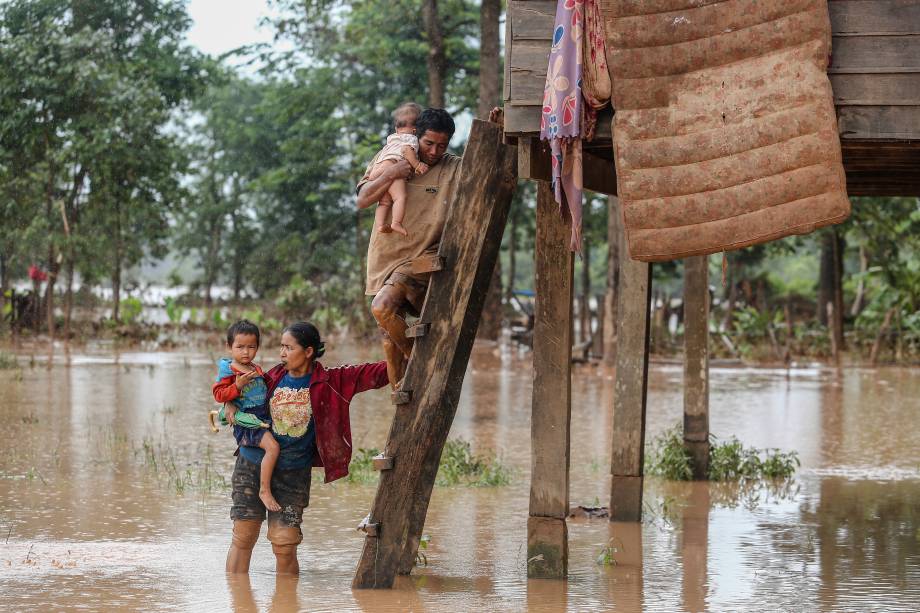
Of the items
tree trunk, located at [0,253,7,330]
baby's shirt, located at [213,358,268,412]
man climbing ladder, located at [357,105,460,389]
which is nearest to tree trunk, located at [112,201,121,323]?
tree trunk, located at [0,253,7,330]

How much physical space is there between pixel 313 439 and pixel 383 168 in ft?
4.62

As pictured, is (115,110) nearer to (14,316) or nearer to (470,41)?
(14,316)

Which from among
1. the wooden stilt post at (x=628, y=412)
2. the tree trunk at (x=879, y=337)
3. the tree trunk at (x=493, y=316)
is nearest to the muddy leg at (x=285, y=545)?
the wooden stilt post at (x=628, y=412)

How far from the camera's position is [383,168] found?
6.21m

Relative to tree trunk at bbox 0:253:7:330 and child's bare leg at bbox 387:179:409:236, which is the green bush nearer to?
tree trunk at bbox 0:253:7:330

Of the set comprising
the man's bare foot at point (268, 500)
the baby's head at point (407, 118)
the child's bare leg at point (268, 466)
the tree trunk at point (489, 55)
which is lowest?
the man's bare foot at point (268, 500)

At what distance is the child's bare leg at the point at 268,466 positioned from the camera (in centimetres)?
618

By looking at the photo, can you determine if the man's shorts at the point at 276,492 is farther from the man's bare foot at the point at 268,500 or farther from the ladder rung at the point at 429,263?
the ladder rung at the point at 429,263

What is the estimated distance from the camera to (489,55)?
21.2 metres

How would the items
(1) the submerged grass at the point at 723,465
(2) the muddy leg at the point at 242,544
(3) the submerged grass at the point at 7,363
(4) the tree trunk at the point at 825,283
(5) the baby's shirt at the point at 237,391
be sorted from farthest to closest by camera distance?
(4) the tree trunk at the point at 825,283, (3) the submerged grass at the point at 7,363, (1) the submerged grass at the point at 723,465, (2) the muddy leg at the point at 242,544, (5) the baby's shirt at the point at 237,391

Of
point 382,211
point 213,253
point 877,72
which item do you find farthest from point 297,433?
point 213,253

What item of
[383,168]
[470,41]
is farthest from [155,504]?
[470,41]

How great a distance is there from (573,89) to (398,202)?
1.03 meters

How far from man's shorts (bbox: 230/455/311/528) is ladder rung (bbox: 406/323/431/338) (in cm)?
A: 85
